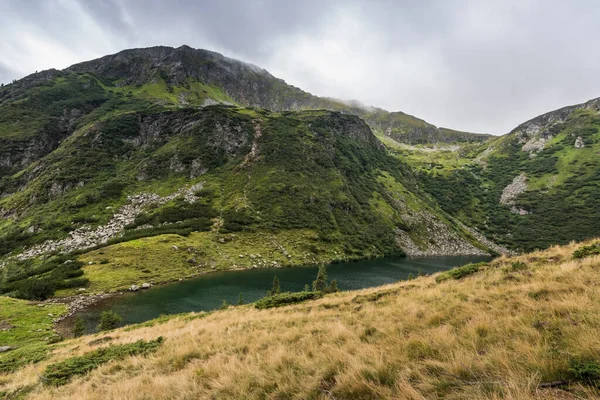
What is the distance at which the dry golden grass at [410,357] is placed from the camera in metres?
4.22

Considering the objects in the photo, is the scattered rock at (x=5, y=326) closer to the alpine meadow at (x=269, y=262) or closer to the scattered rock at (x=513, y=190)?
the alpine meadow at (x=269, y=262)

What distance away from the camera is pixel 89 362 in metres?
10.9

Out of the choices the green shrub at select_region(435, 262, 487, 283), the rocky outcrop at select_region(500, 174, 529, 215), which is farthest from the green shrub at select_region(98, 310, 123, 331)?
the rocky outcrop at select_region(500, 174, 529, 215)

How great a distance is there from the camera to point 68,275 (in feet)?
157

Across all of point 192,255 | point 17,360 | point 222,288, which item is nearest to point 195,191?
point 192,255

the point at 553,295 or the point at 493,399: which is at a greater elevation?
the point at 493,399

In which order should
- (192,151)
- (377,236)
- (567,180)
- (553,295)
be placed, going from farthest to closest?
(567,180) < (192,151) < (377,236) < (553,295)

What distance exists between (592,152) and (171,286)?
25428 centimetres

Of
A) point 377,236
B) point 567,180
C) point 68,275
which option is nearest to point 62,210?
point 68,275

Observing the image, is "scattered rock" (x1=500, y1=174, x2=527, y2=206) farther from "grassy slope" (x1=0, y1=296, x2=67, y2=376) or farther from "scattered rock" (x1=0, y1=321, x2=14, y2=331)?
"scattered rock" (x1=0, y1=321, x2=14, y2=331)

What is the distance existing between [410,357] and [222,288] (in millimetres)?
48021

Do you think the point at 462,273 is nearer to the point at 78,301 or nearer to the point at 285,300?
the point at 285,300

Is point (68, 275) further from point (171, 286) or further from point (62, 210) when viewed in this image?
point (62, 210)

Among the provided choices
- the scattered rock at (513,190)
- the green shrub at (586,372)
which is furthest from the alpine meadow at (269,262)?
the scattered rock at (513,190)
